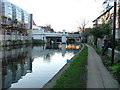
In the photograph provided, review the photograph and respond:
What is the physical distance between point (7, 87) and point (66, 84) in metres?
3.36

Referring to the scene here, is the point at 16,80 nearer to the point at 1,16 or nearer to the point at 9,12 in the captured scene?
the point at 1,16

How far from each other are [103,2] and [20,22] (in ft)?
233

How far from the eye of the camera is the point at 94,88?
777 centimetres

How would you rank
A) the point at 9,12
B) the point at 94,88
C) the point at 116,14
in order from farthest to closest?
1. the point at 9,12
2. the point at 116,14
3. the point at 94,88

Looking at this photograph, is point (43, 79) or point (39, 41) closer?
point (43, 79)

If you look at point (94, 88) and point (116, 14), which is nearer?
point (94, 88)

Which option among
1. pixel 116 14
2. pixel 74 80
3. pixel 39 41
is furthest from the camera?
pixel 39 41

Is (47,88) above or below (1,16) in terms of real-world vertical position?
below

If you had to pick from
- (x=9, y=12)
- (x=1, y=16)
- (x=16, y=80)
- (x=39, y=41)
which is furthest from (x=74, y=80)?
(x=39, y=41)

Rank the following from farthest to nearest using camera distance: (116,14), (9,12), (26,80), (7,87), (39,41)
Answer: (39,41) < (9,12) < (116,14) < (26,80) < (7,87)

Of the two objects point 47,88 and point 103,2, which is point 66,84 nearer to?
point 47,88

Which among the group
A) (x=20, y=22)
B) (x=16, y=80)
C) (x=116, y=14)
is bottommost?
(x=16, y=80)

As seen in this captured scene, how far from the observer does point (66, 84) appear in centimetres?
806

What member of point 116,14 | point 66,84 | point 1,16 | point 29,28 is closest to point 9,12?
point 1,16
